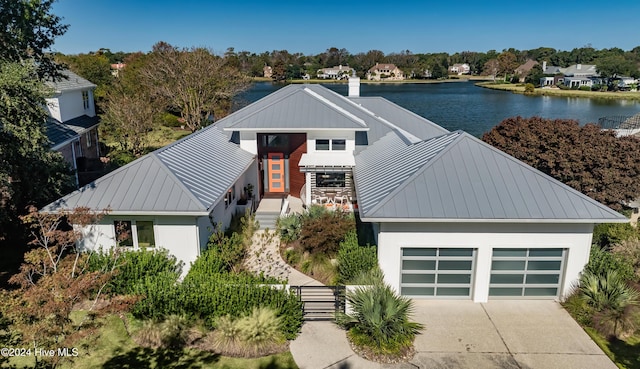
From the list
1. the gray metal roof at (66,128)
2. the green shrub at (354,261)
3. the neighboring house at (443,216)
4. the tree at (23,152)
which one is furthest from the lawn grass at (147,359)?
the gray metal roof at (66,128)

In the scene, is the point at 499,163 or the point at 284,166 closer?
the point at 499,163

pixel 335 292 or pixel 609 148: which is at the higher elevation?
pixel 609 148

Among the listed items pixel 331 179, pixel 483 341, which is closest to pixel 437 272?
pixel 483 341

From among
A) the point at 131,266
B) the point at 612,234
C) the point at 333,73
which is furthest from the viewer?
the point at 333,73

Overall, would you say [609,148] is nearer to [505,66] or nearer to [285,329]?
[285,329]

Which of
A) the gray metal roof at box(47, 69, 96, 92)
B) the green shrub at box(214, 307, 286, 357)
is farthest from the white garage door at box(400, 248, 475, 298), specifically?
the gray metal roof at box(47, 69, 96, 92)

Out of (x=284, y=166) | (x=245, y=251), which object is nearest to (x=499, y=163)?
(x=245, y=251)

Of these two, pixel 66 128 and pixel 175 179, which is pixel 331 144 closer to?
pixel 175 179
